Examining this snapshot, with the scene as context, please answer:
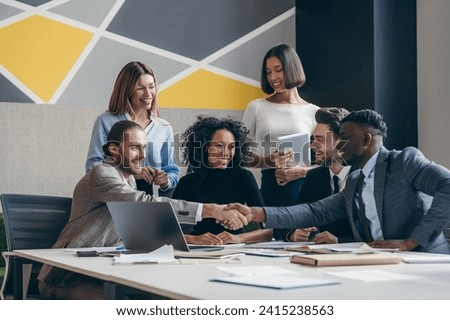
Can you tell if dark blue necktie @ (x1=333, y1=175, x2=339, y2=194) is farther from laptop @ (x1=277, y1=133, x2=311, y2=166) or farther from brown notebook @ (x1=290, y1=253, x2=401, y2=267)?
brown notebook @ (x1=290, y1=253, x2=401, y2=267)

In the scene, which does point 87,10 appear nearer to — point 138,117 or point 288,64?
point 138,117

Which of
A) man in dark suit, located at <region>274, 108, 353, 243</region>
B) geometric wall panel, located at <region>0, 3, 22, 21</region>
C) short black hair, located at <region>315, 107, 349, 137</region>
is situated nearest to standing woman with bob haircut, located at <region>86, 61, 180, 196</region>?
man in dark suit, located at <region>274, 108, 353, 243</region>

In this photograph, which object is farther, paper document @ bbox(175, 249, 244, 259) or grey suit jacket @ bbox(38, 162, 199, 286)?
grey suit jacket @ bbox(38, 162, 199, 286)

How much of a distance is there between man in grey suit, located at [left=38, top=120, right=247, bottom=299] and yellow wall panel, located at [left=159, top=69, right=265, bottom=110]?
2.11m

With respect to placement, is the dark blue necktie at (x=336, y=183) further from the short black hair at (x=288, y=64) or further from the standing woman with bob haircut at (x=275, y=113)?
the short black hair at (x=288, y=64)

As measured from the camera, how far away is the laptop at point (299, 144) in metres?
4.22

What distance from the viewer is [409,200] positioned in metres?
3.15

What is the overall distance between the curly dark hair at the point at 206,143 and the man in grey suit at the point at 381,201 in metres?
0.53

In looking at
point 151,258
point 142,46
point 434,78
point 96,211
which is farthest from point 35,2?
point 151,258

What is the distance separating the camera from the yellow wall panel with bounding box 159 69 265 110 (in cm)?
559

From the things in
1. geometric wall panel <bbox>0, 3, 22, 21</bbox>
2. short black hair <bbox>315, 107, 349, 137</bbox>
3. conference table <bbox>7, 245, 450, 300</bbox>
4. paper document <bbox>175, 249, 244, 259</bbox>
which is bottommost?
conference table <bbox>7, 245, 450, 300</bbox>

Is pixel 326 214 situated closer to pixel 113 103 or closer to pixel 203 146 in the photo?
pixel 203 146

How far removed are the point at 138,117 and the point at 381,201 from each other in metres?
1.56

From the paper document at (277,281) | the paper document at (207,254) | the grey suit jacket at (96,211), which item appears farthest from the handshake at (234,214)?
the paper document at (277,281)
